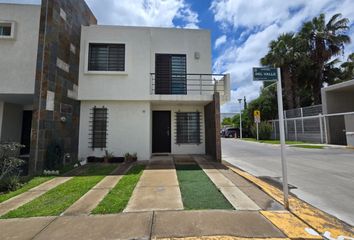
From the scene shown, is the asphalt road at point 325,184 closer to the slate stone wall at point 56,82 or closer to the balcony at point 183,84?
the balcony at point 183,84

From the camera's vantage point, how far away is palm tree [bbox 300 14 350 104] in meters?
21.4

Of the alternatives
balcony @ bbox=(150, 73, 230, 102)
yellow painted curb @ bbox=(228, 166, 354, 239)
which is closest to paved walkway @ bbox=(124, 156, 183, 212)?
yellow painted curb @ bbox=(228, 166, 354, 239)

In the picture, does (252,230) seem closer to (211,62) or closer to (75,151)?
(75,151)

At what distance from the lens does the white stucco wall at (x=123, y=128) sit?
9758 millimetres

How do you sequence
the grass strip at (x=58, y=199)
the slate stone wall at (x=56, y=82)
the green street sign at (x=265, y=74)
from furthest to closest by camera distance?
the slate stone wall at (x=56, y=82) → the green street sign at (x=265, y=74) → the grass strip at (x=58, y=199)

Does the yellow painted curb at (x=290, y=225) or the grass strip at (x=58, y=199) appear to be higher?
the grass strip at (x=58, y=199)

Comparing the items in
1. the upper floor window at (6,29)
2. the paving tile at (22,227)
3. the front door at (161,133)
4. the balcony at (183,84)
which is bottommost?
the paving tile at (22,227)

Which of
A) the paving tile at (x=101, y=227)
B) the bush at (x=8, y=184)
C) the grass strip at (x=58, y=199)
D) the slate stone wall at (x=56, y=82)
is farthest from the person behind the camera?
the slate stone wall at (x=56, y=82)

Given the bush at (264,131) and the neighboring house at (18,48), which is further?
the bush at (264,131)

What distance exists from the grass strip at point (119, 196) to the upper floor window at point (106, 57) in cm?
547

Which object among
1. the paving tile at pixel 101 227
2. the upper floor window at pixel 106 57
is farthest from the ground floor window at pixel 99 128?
the paving tile at pixel 101 227

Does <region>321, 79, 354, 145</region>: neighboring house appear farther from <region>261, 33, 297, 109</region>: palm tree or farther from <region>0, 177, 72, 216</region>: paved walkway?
<region>0, 177, 72, 216</region>: paved walkway

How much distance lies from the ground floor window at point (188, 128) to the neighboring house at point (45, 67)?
201 inches

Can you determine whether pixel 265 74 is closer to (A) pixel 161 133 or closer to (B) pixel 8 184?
(B) pixel 8 184
